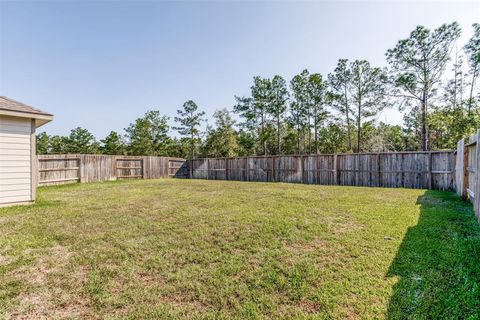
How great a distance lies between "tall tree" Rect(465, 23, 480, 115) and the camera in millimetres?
14953

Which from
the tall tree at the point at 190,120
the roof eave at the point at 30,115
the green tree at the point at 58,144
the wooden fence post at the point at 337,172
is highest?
the tall tree at the point at 190,120

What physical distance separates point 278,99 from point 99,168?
1721 centimetres

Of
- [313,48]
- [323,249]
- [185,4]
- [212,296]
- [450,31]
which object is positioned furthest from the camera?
[450,31]

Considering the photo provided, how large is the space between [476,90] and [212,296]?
24718 mm

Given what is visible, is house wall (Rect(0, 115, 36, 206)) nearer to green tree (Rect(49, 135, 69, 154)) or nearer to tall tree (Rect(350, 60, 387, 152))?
tall tree (Rect(350, 60, 387, 152))

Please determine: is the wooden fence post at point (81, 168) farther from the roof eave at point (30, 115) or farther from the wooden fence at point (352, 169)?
the wooden fence at point (352, 169)

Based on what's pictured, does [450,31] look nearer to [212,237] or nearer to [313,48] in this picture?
[313,48]

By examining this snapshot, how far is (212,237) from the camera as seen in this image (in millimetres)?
3494

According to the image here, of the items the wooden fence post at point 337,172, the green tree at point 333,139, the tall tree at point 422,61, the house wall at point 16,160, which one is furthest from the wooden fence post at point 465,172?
the green tree at point 333,139

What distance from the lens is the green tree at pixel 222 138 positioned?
25.9 meters

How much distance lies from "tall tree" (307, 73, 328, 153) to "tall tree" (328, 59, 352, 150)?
31.8 inches

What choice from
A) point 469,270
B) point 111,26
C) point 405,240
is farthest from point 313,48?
point 469,270

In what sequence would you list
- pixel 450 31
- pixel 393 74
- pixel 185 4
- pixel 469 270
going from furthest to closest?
pixel 393 74 < pixel 450 31 < pixel 185 4 < pixel 469 270

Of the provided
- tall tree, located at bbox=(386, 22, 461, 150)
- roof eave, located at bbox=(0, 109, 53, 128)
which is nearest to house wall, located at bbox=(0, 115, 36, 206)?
roof eave, located at bbox=(0, 109, 53, 128)
